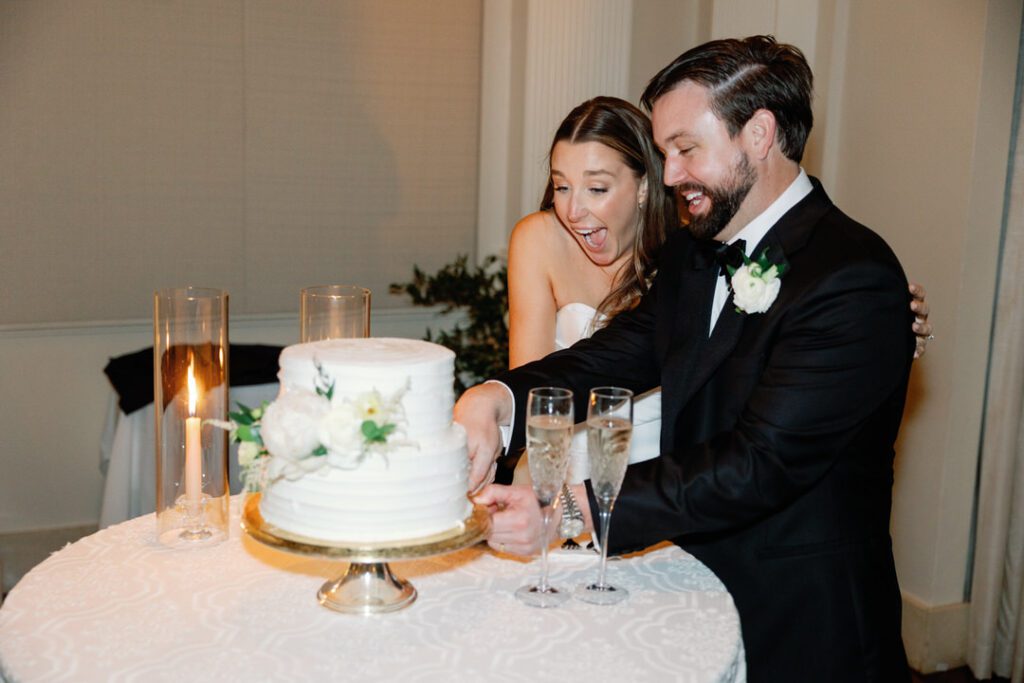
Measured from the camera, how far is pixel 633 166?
3.66 m

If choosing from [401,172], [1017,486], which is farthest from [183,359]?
[401,172]

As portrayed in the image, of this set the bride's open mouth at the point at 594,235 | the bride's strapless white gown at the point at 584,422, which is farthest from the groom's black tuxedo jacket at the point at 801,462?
the bride's open mouth at the point at 594,235

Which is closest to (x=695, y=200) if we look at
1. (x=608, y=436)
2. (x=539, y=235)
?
(x=608, y=436)

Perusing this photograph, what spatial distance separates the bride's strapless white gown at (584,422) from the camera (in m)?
3.50

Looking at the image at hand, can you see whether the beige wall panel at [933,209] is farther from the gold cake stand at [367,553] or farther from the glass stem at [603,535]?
the gold cake stand at [367,553]

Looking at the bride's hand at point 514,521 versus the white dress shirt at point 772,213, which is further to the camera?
the white dress shirt at point 772,213

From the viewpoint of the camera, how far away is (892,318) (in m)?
2.35

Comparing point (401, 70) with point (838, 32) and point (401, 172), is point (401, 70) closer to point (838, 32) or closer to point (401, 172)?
point (401, 172)

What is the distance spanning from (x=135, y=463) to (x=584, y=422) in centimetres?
251

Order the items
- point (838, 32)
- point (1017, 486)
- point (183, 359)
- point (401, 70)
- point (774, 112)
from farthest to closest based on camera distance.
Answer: point (401, 70), point (838, 32), point (1017, 486), point (774, 112), point (183, 359)

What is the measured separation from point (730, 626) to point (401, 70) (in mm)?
4751

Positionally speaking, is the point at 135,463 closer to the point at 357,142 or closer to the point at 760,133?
the point at 357,142

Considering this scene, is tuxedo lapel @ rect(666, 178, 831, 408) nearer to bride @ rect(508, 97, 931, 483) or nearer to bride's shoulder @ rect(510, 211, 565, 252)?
bride @ rect(508, 97, 931, 483)

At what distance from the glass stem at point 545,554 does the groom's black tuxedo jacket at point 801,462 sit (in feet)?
0.59
